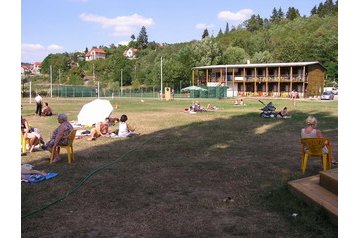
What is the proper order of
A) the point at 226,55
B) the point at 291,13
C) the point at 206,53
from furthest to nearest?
the point at 291,13 < the point at 226,55 < the point at 206,53

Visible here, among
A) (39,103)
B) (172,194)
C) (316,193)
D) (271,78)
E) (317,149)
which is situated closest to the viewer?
(316,193)

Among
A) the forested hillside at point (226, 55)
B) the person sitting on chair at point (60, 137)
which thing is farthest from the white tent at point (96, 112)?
the forested hillside at point (226, 55)

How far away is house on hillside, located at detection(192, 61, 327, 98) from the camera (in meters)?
61.0

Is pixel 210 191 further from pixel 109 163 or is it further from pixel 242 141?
pixel 242 141

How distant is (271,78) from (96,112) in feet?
162

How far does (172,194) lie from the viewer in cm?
651

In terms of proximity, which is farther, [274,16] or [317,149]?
[274,16]

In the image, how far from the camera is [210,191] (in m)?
6.67

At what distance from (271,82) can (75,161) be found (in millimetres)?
57877

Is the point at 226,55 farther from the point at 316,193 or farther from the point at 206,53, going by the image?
the point at 316,193

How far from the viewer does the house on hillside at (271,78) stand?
61.0 m

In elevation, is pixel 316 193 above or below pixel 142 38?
below

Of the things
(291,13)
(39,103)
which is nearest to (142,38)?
(291,13)
